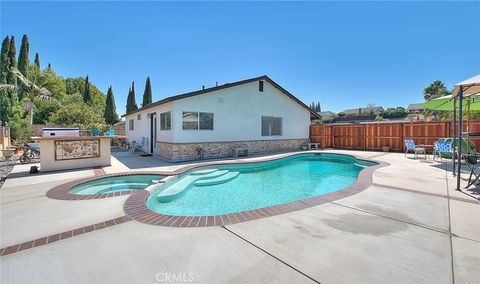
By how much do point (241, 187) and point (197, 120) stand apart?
6235 millimetres

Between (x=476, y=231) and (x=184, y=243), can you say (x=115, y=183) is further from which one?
(x=476, y=231)

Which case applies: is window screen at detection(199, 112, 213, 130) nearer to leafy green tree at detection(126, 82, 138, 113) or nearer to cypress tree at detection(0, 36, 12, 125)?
cypress tree at detection(0, 36, 12, 125)

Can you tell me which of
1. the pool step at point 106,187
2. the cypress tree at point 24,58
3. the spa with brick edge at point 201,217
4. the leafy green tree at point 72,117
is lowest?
the pool step at point 106,187

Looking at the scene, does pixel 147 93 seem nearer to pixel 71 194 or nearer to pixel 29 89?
pixel 29 89

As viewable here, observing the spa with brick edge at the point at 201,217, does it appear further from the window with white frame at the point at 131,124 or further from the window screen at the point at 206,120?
the window with white frame at the point at 131,124

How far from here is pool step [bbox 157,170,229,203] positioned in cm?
611

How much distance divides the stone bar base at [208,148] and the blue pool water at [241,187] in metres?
2.80

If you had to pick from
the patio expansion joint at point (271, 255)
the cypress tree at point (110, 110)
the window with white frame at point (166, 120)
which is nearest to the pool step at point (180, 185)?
the patio expansion joint at point (271, 255)

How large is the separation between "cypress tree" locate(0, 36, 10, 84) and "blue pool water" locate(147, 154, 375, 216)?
28.4 meters

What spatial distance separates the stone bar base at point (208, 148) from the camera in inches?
472

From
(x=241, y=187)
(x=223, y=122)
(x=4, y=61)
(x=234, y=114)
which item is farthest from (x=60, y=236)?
(x=4, y=61)

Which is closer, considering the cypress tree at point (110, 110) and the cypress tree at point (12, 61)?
the cypress tree at point (12, 61)

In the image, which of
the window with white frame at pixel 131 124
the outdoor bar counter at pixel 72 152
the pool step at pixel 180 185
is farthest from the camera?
the window with white frame at pixel 131 124

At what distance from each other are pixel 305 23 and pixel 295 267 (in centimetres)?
1327
